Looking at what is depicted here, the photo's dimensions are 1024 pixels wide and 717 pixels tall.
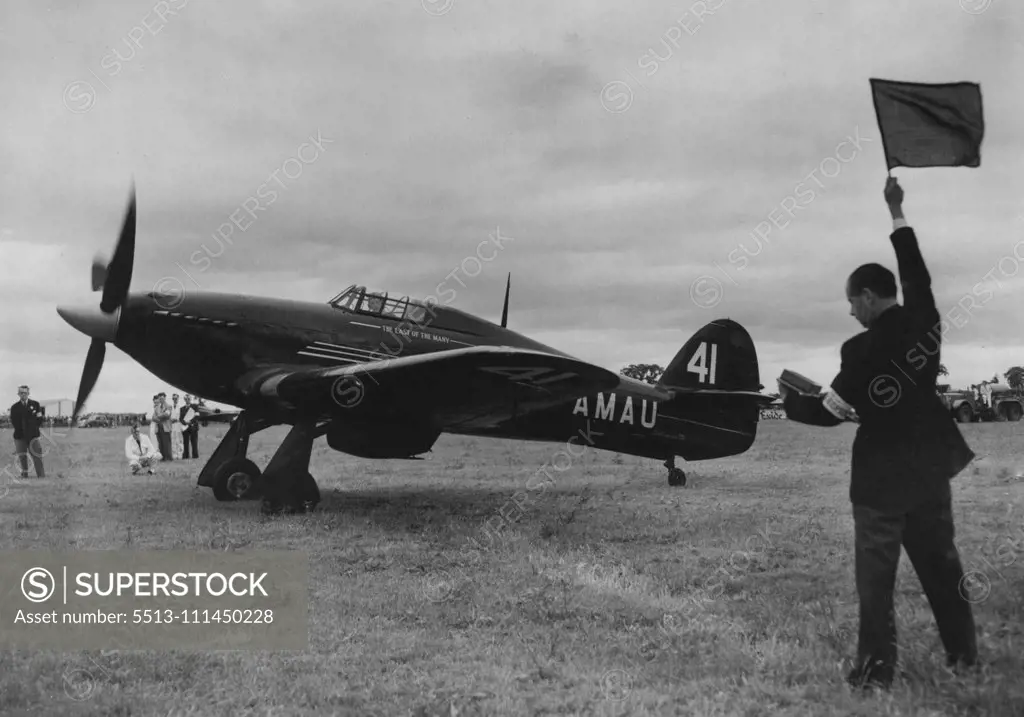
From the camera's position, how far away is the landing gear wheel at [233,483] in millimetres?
10141

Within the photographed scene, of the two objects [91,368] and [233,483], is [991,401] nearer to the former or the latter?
[233,483]

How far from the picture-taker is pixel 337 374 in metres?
8.82

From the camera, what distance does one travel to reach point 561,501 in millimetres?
10648

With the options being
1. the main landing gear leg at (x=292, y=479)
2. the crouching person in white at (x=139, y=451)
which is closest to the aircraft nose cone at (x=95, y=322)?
the main landing gear leg at (x=292, y=479)

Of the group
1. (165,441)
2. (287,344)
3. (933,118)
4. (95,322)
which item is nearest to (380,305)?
(287,344)

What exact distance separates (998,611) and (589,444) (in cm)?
704

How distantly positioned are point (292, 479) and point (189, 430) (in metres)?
12.2

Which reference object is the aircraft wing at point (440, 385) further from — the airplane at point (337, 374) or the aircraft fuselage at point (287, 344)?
the aircraft fuselage at point (287, 344)

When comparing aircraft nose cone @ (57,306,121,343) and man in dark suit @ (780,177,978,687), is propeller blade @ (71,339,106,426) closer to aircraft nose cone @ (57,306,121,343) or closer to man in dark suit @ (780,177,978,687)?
aircraft nose cone @ (57,306,121,343)

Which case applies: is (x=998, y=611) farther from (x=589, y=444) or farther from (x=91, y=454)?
(x=91, y=454)

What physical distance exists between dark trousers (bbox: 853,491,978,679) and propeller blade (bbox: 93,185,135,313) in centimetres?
834

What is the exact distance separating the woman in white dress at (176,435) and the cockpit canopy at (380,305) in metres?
11.0

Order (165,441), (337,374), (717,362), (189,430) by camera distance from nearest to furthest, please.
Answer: (337,374) < (717,362) < (165,441) < (189,430)

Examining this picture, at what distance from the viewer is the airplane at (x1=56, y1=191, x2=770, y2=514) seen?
870 centimetres
